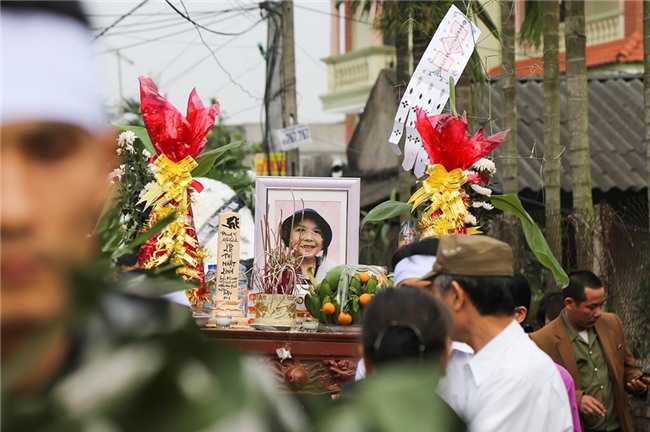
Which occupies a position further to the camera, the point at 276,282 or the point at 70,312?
the point at 276,282

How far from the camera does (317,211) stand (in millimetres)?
6648

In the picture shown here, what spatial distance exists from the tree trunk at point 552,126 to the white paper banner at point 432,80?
11.8 feet

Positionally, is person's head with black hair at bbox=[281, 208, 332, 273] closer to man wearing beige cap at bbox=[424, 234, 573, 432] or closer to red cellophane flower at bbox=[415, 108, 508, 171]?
red cellophane flower at bbox=[415, 108, 508, 171]

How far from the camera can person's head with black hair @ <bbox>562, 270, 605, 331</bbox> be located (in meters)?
7.18

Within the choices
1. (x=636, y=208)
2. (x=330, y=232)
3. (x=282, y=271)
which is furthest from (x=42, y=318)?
(x=636, y=208)

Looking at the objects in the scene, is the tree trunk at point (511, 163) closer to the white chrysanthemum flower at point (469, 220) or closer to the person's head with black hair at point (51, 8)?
the white chrysanthemum flower at point (469, 220)

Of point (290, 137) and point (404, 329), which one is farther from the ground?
point (290, 137)

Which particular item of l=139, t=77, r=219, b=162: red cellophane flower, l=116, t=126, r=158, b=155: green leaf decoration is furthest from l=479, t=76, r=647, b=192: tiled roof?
l=139, t=77, r=219, b=162: red cellophane flower

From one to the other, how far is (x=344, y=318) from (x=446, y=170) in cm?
100

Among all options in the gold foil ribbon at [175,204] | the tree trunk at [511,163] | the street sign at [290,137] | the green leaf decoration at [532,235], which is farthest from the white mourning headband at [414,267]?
the street sign at [290,137]

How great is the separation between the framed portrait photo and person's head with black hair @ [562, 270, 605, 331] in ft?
4.80

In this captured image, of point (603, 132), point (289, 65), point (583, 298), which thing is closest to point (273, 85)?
point (289, 65)

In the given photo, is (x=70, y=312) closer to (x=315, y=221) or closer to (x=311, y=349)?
(x=311, y=349)

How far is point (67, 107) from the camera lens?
98cm
